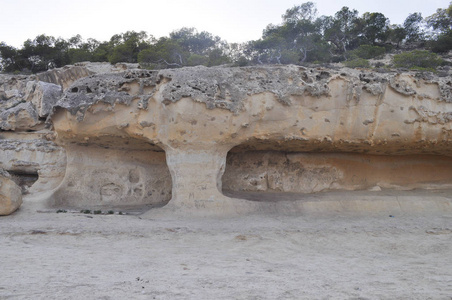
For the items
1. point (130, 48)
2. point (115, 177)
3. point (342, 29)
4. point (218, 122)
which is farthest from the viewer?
point (342, 29)

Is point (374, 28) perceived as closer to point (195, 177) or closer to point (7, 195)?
point (195, 177)

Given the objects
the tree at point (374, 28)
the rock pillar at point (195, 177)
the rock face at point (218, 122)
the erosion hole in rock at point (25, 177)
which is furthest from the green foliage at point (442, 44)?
the erosion hole in rock at point (25, 177)

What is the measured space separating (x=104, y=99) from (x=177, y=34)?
19935 millimetres

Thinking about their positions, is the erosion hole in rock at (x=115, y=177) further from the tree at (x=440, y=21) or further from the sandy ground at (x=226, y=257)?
the tree at (x=440, y=21)

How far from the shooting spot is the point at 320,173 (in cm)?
885

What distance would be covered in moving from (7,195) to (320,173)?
265 inches

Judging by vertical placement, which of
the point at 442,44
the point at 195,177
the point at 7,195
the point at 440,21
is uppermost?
the point at 440,21

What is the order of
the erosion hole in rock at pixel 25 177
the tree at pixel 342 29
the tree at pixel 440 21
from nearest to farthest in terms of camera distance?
1. the erosion hole in rock at pixel 25 177
2. the tree at pixel 440 21
3. the tree at pixel 342 29

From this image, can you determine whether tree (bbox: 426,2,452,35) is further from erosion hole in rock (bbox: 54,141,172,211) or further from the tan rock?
erosion hole in rock (bbox: 54,141,172,211)

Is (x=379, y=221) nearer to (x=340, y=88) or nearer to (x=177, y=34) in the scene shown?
(x=340, y=88)

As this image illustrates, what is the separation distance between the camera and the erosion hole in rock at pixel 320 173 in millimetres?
8820

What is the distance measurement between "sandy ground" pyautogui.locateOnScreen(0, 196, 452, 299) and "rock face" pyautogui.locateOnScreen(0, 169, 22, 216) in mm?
173

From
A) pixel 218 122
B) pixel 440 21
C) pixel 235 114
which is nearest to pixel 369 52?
pixel 440 21

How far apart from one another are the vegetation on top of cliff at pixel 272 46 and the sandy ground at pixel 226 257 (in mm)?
10912
